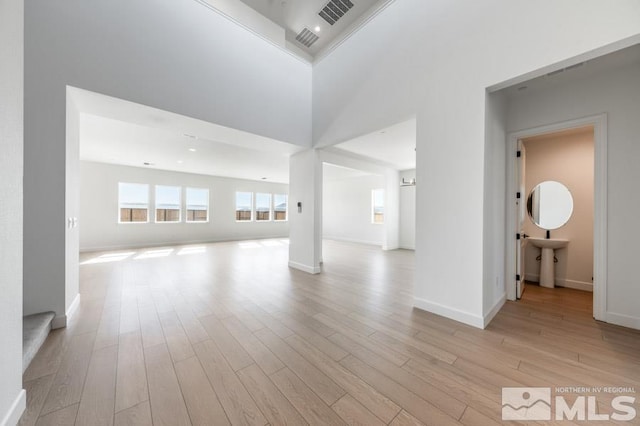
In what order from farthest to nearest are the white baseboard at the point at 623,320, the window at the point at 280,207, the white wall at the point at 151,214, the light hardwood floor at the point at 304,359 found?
the window at the point at 280,207 → the white wall at the point at 151,214 → the white baseboard at the point at 623,320 → the light hardwood floor at the point at 304,359

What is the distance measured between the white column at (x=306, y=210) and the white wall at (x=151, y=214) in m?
5.70

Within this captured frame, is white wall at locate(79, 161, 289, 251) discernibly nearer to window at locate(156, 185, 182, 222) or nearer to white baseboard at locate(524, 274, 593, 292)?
window at locate(156, 185, 182, 222)

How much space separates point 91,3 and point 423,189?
4.30m

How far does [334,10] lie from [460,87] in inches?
107

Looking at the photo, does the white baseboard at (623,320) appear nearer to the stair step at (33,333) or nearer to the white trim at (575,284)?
the white trim at (575,284)

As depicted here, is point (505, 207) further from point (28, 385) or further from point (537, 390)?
point (28, 385)

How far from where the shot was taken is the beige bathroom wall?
11.5 feet

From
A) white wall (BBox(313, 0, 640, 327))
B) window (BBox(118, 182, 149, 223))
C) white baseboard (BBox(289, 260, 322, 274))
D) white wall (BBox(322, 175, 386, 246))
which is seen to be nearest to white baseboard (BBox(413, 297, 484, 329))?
white wall (BBox(313, 0, 640, 327))

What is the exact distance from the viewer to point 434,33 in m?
2.68

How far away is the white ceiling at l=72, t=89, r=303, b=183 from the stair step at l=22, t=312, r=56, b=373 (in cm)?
234

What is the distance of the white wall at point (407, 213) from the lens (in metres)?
7.62

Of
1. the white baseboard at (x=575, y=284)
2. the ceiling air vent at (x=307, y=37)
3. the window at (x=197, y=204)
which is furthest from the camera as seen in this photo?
the window at (x=197, y=204)

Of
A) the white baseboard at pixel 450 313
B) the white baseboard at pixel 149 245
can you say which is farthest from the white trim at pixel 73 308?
the white baseboard at pixel 149 245

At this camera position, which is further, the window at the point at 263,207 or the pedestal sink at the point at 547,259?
the window at the point at 263,207
